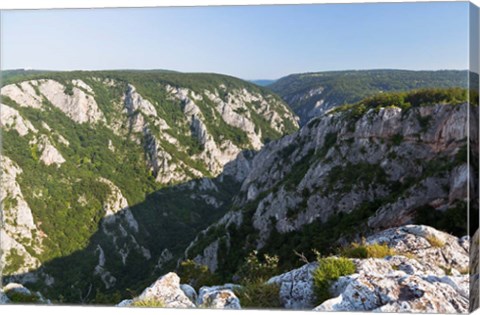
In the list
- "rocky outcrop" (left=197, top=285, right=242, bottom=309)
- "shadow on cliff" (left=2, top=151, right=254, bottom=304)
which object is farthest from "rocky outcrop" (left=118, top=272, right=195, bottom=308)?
"shadow on cliff" (left=2, top=151, right=254, bottom=304)

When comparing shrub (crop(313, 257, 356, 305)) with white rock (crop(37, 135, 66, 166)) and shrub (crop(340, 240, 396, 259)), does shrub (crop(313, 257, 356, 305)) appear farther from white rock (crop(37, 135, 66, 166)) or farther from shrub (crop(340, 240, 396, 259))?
white rock (crop(37, 135, 66, 166))

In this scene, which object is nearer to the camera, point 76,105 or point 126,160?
point 76,105

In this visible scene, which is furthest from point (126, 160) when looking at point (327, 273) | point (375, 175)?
point (327, 273)

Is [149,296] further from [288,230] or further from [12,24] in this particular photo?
[288,230]

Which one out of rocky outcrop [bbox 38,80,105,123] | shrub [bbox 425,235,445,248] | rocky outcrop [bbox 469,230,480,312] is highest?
rocky outcrop [bbox 38,80,105,123]

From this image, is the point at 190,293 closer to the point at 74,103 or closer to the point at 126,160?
the point at 74,103

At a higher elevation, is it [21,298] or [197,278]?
[21,298]
